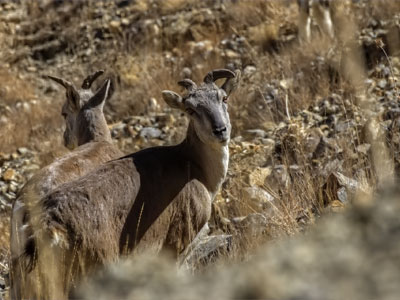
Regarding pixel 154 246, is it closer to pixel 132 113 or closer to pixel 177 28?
pixel 132 113

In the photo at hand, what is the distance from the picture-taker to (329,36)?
1448 centimetres

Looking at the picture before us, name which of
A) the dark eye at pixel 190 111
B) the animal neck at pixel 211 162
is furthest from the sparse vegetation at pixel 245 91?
the dark eye at pixel 190 111

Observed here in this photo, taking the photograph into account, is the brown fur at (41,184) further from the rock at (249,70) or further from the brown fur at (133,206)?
the rock at (249,70)

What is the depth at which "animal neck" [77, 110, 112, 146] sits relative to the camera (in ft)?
34.0

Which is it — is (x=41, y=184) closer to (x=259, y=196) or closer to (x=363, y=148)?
(x=259, y=196)

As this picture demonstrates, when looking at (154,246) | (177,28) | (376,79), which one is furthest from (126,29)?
(154,246)

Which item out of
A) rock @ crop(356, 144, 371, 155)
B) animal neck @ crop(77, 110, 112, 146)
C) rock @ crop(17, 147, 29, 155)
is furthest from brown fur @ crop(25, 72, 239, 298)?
rock @ crop(17, 147, 29, 155)

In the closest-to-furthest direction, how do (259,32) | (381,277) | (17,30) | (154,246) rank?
(381,277) → (154,246) → (259,32) → (17,30)

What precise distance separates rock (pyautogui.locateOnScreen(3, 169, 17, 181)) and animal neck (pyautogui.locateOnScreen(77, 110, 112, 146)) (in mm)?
2580

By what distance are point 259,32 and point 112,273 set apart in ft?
44.3

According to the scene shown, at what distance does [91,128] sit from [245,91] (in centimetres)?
388

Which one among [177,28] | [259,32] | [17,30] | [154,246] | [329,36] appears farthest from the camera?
[17,30]

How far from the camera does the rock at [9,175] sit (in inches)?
500

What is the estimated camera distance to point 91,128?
34.2ft
